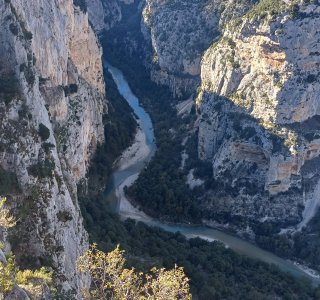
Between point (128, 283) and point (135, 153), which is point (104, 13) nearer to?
point (135, 153)

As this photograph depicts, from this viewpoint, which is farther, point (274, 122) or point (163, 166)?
point (163, 166)

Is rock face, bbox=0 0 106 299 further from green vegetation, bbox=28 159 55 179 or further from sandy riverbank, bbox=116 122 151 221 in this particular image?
sandy riverbank, bbox=116 122 151 221

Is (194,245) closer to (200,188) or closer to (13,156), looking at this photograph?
(200,188)

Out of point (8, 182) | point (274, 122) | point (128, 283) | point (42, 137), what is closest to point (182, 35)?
point (274, 122)

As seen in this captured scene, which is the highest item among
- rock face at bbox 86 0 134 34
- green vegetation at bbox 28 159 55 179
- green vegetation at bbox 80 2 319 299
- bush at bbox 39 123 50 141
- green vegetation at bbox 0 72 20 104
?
rock face at bbox 86 0 134 34

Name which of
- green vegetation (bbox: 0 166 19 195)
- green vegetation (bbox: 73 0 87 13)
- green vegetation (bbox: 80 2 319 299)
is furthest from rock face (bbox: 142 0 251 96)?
green vegetation (bbox: 0 166 19 195)
